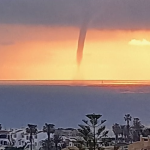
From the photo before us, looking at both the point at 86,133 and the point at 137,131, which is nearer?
the point at 86,133

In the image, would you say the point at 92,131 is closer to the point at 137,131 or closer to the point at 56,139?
the point at 56,139

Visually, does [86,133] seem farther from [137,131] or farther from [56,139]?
[137,131]

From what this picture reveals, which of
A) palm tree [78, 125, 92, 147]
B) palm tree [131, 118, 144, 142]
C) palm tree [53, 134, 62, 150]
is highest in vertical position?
palm tree [131, 118, 144, 142]

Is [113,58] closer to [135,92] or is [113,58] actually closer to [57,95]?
[135,92]

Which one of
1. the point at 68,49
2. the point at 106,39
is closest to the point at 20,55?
the point at 68,49

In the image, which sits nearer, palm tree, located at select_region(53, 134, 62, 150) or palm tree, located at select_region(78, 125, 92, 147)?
palm tree, located at select_region(78, 125, 92, 147)

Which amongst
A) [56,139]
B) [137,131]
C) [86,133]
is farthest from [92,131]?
[137,131]

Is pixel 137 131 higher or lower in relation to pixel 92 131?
higher

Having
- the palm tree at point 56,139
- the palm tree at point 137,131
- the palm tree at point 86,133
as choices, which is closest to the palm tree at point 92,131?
the palm tree at point 86,133

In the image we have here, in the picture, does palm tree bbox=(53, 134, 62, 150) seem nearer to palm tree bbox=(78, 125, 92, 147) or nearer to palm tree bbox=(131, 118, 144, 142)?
palm tree bbox=(131, 118, 144, 142)

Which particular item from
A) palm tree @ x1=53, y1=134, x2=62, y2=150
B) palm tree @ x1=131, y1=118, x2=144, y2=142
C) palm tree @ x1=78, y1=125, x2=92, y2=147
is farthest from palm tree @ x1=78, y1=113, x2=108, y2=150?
palm tree @ x1=53, y1=134, x2=62, y2=150

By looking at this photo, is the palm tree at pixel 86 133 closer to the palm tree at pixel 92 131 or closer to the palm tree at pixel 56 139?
the palm tree at pixel 92 131
